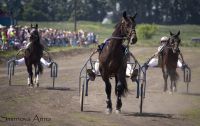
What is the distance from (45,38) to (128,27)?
78.5 ft

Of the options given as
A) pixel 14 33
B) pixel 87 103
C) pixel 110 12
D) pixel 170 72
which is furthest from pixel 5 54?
pixel 110 12

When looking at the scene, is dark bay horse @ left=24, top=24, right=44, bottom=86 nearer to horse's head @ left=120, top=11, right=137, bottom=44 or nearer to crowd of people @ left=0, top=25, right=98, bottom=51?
crowd of people @ left=0, top=25, right=98, bottom=51

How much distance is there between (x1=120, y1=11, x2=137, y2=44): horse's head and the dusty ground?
1.77m

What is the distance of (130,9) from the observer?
9312 centimetres

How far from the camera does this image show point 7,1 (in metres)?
89.3

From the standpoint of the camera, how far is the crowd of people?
2869cm

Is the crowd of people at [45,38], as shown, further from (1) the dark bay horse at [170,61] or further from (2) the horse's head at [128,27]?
(2) the horse's head at [128,27]

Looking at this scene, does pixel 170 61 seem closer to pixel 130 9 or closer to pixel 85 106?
pixel 85 106

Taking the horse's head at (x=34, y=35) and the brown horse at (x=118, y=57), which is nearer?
the brown horse at (x=118, y=57)

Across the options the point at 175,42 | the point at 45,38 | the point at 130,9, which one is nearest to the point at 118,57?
the point at 175,42

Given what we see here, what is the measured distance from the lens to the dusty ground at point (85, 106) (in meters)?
10.2

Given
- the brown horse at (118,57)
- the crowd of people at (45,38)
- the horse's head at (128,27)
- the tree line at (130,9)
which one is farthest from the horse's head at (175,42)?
the tree line at (130,9)

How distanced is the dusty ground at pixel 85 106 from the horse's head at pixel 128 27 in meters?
1.77

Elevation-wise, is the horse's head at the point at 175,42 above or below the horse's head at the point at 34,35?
below
